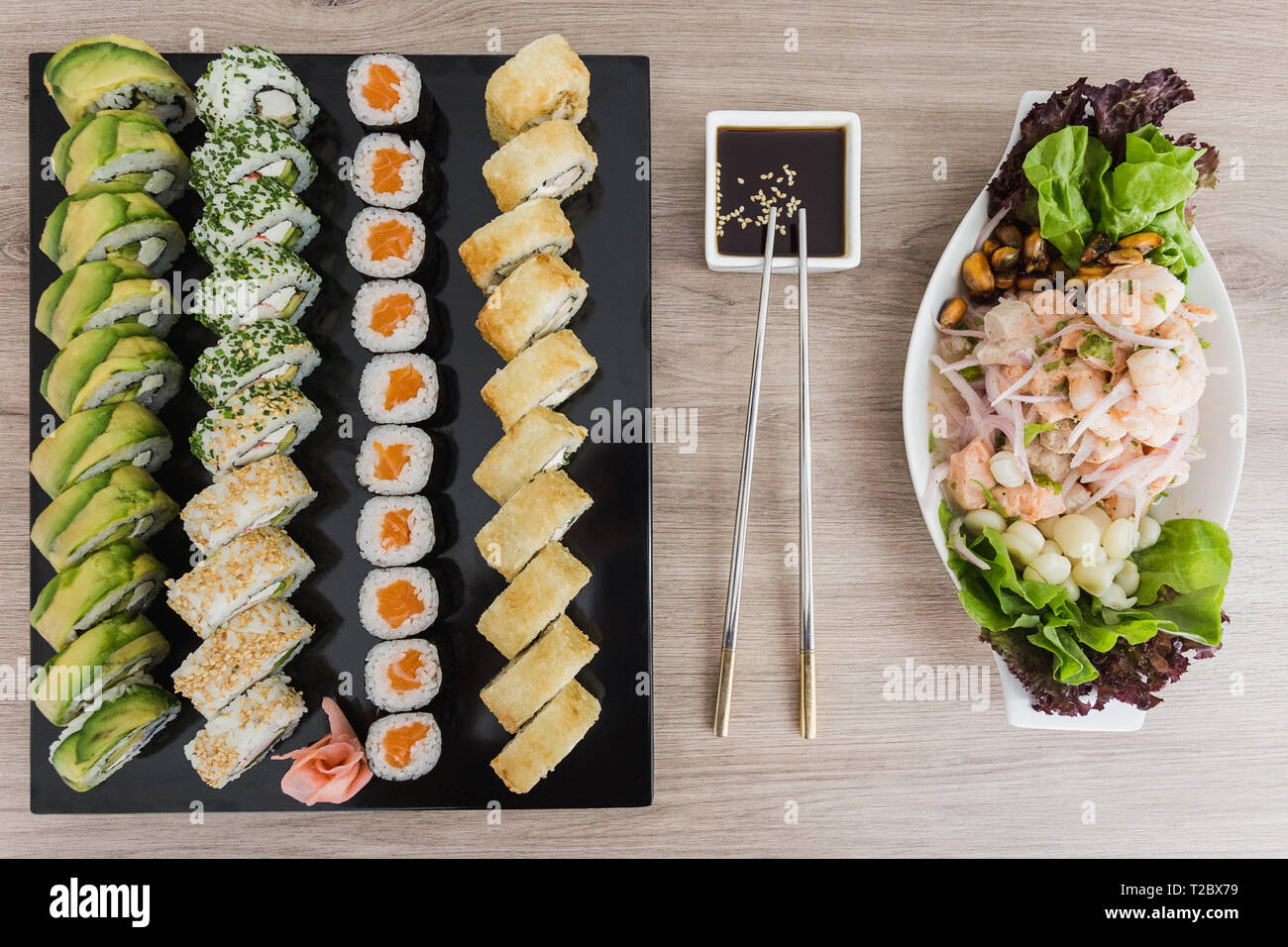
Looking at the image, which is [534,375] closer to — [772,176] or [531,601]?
[531,601]

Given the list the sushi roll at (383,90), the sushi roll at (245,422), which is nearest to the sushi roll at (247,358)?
the sushi roll at (245,422)

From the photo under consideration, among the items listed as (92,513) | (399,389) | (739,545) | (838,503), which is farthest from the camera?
(838,503)

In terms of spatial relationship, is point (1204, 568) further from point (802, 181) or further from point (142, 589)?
point (142, 589)

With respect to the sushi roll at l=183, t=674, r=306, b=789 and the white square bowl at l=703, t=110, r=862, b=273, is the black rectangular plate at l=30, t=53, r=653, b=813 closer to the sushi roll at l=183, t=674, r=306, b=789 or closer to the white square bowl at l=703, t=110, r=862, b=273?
the sushi roll at l=183, t=674, r=306, b=789

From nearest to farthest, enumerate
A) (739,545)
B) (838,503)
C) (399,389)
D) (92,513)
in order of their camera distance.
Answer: (92,513)
(399,389)
(739,545)
(838,503)

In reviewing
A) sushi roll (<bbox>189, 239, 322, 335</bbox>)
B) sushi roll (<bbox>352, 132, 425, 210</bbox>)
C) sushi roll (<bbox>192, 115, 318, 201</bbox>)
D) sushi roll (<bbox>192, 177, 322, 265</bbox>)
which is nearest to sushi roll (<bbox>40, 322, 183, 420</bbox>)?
sushi roll (<bbox>189, 239, 322, 335</bbox>)

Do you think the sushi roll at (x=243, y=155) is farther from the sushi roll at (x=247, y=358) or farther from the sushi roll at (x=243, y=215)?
the sushi roll at (x=247, y=358)

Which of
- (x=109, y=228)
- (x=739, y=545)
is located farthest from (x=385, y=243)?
(x=739, y=545)
